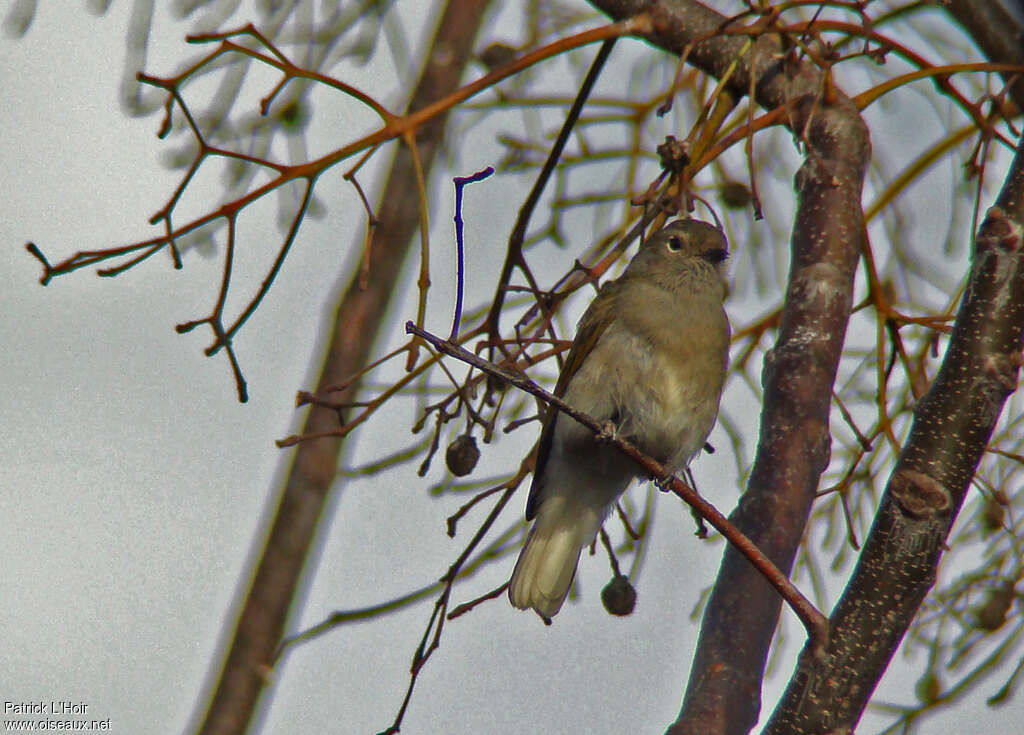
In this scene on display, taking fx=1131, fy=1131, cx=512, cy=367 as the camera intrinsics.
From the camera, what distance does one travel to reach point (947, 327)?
270 cm

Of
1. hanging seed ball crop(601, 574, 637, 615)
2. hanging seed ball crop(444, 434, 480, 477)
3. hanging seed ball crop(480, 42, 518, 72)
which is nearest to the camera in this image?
hanging seed ball crop(444, 434, 480, 477)

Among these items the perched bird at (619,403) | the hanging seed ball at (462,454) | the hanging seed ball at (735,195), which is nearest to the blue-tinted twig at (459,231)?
the hanging seed ball at (462,454)

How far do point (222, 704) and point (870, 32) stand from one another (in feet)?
11.7

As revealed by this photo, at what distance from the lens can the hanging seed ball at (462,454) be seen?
8.52 feet

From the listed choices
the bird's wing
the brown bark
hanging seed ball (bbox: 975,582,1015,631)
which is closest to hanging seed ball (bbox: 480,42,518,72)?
the bird's wing

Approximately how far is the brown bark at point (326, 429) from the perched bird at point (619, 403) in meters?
1.22

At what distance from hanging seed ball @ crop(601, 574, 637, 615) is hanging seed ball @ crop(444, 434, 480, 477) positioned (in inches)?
18.6

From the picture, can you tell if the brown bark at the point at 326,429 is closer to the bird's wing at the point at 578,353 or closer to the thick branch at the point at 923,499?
the bird's wing at the point at 578,353

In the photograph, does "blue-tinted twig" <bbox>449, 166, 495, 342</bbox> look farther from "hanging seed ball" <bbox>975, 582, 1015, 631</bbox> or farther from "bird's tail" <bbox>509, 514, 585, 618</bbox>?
"hanging seed ball" <bbox>975, 582, 1015, 631</bbox>

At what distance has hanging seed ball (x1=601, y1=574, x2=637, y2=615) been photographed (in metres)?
2.74

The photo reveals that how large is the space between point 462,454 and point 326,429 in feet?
7.61

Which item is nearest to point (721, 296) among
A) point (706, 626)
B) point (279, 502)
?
point (706, 626)

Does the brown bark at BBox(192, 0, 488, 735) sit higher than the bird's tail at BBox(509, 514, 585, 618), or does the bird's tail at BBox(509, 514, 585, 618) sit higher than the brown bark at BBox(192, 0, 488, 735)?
the brown bark at BBox(192, 0, 488, 735)

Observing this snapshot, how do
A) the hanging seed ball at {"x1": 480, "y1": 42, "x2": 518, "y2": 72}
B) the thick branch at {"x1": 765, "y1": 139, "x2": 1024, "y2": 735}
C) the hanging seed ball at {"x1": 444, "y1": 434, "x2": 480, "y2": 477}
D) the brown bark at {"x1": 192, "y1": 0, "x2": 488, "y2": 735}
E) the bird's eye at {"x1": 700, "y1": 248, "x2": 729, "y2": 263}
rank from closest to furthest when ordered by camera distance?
the thick branch at {"x1": 765, "y1": 139, "x2": 1024, "y2": 735}, the hanging seed ball at {"x1": 444, "y1": 434, "x2": 480, "y2": 477}, the hanging seed ball at {"x1": 480, "y1": 42, "x2": 518, "y2": 72}, the bird's eye at {"x1": 700, "y1": 248, "x2": 729, "y2": 263}, the brown bark at {"x1": 192, "y1": 0, "x2": 488, "y2": 735}
